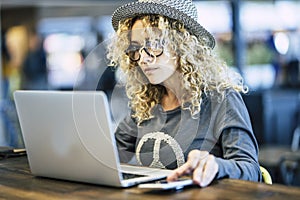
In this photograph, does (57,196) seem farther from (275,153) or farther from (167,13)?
(275,153)

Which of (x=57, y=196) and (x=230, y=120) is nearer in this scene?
(x=57, y=196)

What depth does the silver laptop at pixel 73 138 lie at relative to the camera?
1.62 metres

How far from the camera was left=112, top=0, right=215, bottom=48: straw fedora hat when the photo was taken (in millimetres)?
2115

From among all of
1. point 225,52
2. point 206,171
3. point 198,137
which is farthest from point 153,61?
point 225,52

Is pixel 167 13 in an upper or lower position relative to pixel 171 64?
upper

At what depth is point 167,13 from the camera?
211 cm

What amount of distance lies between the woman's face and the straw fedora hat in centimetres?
5

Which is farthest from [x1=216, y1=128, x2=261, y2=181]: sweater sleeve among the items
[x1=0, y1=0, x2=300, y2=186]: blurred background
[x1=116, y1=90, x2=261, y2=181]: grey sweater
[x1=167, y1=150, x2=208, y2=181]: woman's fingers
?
[x1=0, y1=0, x2=300, y2=186]: blurred background

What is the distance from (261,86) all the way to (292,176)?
387cm

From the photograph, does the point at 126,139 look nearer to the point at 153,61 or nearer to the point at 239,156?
the point at 153,61

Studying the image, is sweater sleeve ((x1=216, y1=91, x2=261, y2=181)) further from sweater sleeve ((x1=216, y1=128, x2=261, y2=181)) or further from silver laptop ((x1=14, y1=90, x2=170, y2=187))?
silver laptop ((x1=14, y1=90, x2=170, y2=187))

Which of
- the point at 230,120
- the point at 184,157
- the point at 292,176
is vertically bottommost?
the point at 292,176

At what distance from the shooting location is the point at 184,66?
2.17 m

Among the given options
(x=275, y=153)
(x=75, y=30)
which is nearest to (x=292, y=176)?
(x=275, y=153)
